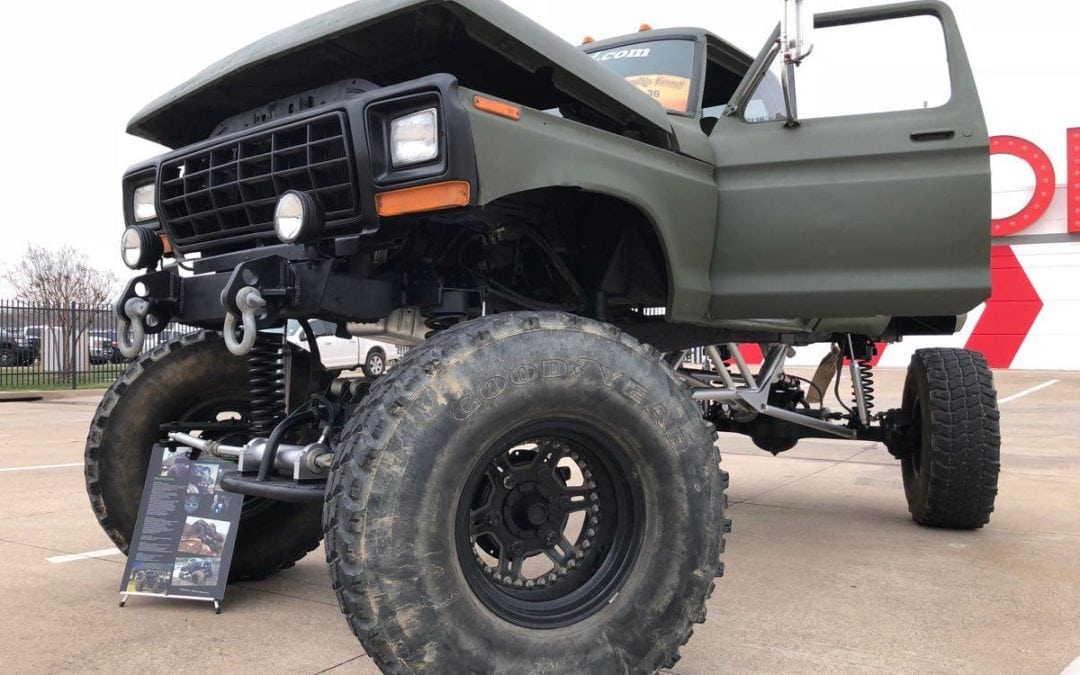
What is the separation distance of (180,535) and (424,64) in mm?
1955

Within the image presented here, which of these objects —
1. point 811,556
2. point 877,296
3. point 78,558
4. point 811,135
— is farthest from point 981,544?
point 78,558

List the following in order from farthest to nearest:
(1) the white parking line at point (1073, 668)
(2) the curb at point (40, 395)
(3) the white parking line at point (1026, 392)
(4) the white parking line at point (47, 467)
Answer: (2) the curb at point (40, 395) → (3) the white parking line at point (1026, 392) → (4) the white parking line at point (47, 467) → (1) the white parking line at point (1073, 668)

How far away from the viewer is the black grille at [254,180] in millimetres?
2586

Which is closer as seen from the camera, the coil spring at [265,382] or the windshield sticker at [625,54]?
the coil spring at [265,382]

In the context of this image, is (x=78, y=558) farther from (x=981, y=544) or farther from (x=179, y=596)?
(x=981, y=544)

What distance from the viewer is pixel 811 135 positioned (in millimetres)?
3383

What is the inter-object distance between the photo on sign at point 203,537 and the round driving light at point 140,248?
3.17 ft

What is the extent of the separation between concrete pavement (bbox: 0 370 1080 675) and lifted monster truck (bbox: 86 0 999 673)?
1.35ft

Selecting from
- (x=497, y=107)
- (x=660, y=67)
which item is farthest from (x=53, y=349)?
(x=497, y=107)

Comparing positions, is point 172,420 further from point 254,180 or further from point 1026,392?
point 1026,392

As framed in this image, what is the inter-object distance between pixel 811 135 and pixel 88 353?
20993mm

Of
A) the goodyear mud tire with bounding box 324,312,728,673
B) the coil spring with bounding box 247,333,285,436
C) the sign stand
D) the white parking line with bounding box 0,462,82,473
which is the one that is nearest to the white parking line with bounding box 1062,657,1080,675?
the goodyear mud tire with bounding box 324,312,728,673

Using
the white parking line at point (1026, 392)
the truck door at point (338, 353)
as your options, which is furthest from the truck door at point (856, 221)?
the truck door at point (338, 353)

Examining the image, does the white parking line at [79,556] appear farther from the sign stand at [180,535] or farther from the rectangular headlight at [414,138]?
the rectangular headlight at [414,138]
